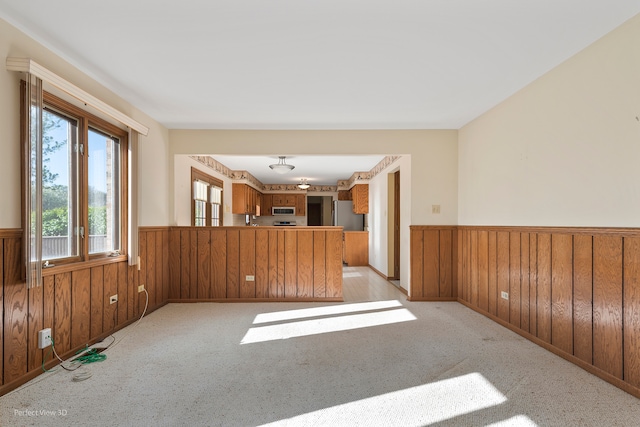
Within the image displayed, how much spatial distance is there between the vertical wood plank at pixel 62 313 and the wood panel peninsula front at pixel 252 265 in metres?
1.95

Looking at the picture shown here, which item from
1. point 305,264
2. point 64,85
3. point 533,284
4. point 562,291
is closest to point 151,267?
point 305,264

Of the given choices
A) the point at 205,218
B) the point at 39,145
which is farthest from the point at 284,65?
the point at 205,218

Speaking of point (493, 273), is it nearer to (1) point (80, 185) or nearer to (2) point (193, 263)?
(2) point (193, 263)

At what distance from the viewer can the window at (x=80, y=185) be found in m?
2.57

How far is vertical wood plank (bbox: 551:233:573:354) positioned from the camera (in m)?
2.65

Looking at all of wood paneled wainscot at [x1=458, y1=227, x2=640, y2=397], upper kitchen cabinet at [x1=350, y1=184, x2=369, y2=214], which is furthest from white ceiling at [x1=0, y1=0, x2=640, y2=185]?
upper kitchen cabinet at [x1=350, y1=184, x2=369, y2=214]

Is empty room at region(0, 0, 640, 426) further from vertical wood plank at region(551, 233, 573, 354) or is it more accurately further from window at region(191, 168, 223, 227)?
window at region(191, 168, 223, 227)

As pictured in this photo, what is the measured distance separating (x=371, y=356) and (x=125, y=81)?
317 centimetres

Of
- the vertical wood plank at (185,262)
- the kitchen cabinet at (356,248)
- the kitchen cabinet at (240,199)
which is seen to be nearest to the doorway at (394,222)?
the kitchen cabinet at (356,248)

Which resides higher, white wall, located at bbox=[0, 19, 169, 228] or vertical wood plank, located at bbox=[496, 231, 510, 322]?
white wall, located at bbox=[0, 19, 169, 228]

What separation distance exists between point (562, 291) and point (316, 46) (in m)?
2.68

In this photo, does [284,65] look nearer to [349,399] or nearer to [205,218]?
[349,399]

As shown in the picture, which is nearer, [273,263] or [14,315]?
[14,315]

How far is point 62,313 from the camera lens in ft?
8.60
